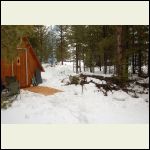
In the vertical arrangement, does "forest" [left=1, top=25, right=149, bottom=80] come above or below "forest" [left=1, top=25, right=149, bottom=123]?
above

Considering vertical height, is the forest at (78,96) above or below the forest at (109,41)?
below

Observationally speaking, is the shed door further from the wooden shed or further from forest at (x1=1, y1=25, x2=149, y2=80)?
forest at (x1=1, y1=25, x2=149, y2=80)

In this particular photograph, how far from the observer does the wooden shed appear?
1404cm

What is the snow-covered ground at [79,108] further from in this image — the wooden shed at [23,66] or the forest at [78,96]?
the wooden shed at [23,66]

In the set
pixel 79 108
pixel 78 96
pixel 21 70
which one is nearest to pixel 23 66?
pixel 21 70

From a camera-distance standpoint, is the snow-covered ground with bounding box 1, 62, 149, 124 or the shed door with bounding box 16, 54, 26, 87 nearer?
the snow-covered ground with bounding box 1, 62, 149, 124

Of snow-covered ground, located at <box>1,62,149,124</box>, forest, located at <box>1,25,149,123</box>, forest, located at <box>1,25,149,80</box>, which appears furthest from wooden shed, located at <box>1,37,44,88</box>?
snow-covered ground, located at <box>1,62,149,124</box>

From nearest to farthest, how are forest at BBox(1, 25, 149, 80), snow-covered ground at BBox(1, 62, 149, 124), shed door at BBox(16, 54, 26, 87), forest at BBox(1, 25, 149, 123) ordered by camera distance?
1. snow-covered ground at BBox(1, 62, 149, 124)
2. forest at BBox(1, 25, 149, 123)
3. forest at BBox(1, 25, 149, 80)
4. shed door at BBox(16, 54, 26, 87)

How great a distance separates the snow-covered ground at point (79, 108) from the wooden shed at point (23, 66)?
2620mm

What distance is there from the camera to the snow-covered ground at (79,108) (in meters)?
8.10

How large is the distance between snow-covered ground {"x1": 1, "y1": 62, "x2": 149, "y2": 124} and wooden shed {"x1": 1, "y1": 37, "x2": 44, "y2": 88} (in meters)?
2.62

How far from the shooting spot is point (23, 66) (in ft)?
49.3

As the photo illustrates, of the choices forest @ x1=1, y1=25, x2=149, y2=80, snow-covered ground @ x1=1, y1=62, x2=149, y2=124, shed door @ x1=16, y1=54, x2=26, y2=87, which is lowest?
snow-covered ground @ x1=1, y1=62, x2=149, y2=124

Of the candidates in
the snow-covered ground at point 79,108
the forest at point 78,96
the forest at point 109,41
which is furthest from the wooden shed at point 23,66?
the snow-covered ground at point 79,108
